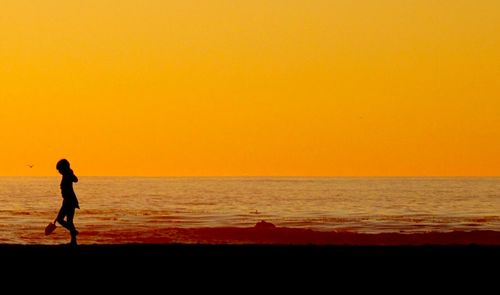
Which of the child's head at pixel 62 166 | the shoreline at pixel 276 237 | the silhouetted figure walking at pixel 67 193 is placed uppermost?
the child's head at pixel 62 166

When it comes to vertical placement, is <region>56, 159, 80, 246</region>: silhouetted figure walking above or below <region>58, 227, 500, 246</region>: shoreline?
above
